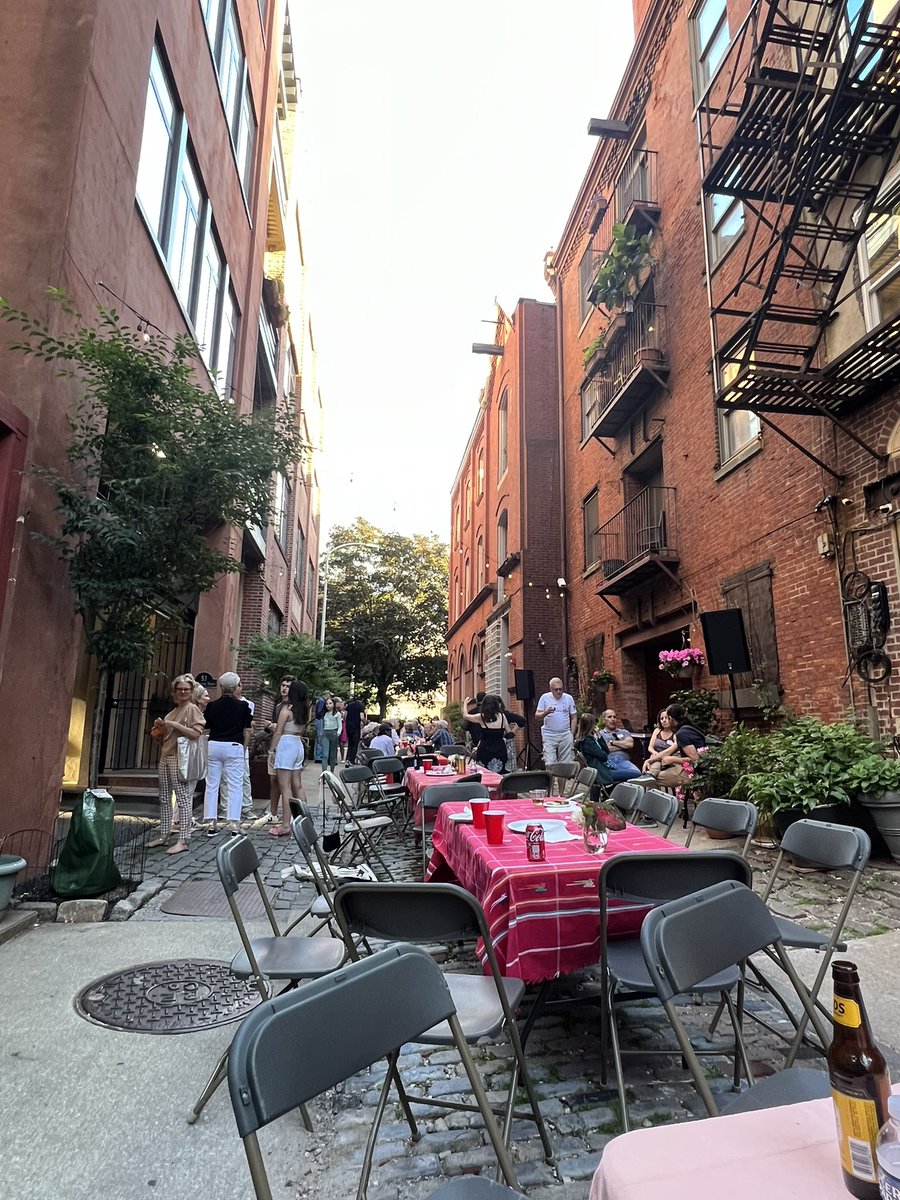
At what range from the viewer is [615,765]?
9758 millimetres

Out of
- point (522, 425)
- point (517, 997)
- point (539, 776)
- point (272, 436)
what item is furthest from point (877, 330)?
point (522, 425)

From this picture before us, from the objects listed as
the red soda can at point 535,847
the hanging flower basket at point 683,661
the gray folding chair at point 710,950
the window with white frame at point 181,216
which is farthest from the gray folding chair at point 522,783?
the hanging flower basket at point 683,661

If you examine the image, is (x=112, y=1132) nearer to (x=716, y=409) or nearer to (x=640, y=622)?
(x=716, y=409)

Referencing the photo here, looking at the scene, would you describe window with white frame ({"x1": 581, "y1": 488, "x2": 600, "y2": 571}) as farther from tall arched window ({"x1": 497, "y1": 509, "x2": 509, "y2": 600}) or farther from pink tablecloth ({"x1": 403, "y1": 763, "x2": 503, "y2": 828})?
pink tablecloth ({"x1": 403, "y1": 763, "x2": 503, "y2": 828})

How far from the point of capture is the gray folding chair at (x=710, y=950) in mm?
1798

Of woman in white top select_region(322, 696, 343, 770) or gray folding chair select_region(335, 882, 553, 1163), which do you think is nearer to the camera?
gray folding chair select_region(335, 882, 553, 1163)

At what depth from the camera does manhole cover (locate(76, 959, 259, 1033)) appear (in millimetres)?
3367

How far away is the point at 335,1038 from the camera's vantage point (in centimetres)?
159

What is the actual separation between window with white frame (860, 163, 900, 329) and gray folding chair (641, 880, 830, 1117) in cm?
706

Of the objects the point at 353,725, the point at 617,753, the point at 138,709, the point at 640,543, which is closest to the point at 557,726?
the point at 617,753

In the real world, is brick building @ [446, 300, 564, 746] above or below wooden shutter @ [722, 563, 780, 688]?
above

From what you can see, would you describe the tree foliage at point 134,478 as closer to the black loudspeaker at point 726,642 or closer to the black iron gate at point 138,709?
the black iron gate at point 138,709

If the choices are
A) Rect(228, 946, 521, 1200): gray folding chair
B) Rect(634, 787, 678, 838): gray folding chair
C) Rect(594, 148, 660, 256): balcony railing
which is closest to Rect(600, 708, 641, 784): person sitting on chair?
Rect(634, 787, 678, 838): gray folding chair

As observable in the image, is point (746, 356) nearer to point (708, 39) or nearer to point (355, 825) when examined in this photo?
point (355, 825)
